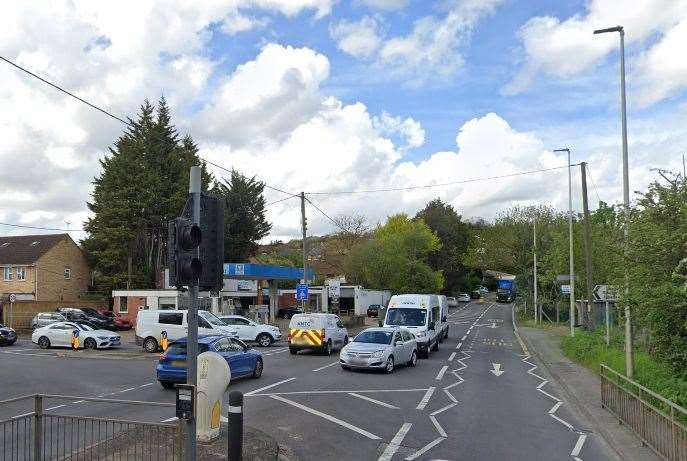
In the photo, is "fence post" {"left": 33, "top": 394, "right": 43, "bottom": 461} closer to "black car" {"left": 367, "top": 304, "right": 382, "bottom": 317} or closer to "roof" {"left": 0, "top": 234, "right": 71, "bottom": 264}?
"roof" {"left": 0, "top": 234, "right": 71, "bottom": 264}

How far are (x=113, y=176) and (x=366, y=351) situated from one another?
1651 inches

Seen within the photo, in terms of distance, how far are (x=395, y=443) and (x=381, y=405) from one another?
Answer: 365 centimetres

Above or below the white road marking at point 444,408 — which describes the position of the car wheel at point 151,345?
below

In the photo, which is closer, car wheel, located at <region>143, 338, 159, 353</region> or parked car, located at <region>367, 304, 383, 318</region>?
car wheel, located at <region>143, 338, 159, 353</region>

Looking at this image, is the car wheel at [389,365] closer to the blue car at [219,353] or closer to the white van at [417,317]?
the blue car at [219,353]

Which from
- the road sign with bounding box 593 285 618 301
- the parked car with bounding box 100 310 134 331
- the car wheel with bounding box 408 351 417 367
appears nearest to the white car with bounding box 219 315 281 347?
the car wheel with bounding box 408 351 417 367

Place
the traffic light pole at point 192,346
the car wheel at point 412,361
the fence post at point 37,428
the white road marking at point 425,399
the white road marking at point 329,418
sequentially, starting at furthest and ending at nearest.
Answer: the car wheel at point 412,361, the white road marking at point 425,399, the white road marking at point 329,418, the fence post at point 37,428, the traffic light pole at point 192,346

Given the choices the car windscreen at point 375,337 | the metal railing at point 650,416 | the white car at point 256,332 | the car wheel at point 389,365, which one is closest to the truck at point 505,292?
the white car at point 256,332

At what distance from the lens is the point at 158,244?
57.7 metres

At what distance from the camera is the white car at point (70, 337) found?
101 feet

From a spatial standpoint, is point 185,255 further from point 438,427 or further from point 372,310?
point 372,310

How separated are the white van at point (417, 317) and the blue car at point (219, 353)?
9555 mm

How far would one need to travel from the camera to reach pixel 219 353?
17.4 metres

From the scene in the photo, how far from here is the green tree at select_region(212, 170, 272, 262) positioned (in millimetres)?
65938
